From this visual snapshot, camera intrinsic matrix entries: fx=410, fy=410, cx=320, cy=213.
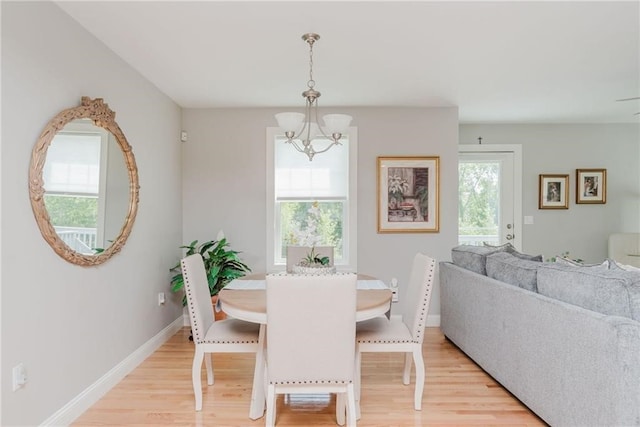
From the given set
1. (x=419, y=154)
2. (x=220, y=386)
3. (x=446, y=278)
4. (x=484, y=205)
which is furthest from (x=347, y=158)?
(x=220, y=386)

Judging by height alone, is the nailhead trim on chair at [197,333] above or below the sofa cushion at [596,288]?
below

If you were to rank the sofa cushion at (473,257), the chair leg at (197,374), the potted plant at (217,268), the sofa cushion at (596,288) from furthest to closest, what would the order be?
the potted plant at (217,268) → the sofa cushion at (473,257) → the chair leg at (197,374) → the sofa cushion at (596,288)

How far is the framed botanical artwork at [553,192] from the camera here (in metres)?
5.34

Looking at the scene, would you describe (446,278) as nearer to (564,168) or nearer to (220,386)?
(220,386)

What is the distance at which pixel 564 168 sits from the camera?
5.36 metres

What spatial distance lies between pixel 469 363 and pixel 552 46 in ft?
8.01

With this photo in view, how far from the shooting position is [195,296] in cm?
256

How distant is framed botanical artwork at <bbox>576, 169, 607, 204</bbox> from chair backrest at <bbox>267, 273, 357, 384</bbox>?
15.4ft

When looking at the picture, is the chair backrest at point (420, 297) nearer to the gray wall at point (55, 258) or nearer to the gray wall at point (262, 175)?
the gray wall at point (262, 175)

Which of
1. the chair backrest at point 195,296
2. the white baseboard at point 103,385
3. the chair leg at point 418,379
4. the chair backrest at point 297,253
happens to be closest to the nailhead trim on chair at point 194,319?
the chair backrest at point 195,296

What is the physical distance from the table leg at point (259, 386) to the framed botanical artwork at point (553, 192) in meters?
4.41

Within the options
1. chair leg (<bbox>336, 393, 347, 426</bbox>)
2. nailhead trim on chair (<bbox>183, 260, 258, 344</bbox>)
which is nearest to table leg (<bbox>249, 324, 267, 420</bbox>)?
nailhead trim on chair (<bbox>183, 260, 258, 344</bbox>)

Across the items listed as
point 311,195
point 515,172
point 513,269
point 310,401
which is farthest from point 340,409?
point 515,172

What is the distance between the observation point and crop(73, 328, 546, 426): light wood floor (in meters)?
2.39
